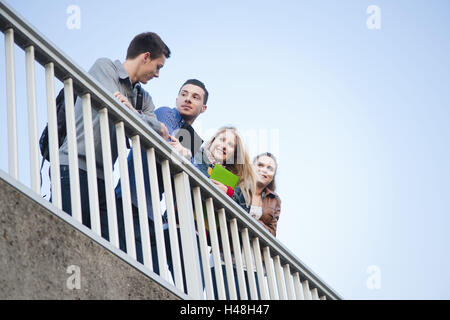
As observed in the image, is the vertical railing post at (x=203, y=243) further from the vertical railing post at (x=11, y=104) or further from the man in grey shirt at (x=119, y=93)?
the vertical railing post at (x=11, y=104)

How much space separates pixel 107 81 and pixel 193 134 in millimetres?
1258

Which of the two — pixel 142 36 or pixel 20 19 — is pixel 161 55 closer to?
pixel 142 36

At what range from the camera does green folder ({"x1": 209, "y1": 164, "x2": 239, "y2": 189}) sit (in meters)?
5.98

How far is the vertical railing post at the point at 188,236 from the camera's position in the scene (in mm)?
4902

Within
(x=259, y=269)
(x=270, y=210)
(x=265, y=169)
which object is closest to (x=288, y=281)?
(x=259, y=269)

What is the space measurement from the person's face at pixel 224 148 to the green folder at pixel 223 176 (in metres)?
0.58

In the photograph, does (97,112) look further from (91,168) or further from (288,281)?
(288,281)

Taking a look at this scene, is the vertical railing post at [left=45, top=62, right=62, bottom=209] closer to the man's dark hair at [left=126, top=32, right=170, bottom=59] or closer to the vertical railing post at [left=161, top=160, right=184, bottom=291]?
the vertical railing post at [left=161, top=160, right=184, bottom=291]

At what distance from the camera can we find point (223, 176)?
5996 mm

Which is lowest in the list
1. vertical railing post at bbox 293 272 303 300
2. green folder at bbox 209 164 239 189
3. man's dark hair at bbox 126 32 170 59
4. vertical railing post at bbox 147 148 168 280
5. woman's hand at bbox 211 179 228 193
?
vertical railing post at bbox 293 272 303 300

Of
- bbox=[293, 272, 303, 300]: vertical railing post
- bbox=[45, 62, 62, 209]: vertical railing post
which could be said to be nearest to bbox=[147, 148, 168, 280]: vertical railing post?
bbox=[45, 62, 62, 209]: vertical railing post

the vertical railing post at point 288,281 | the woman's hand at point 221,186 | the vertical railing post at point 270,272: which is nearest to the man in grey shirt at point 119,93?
the woman's hand at point 221,186

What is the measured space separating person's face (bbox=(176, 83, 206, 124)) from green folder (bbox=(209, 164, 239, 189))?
26.1 inches
